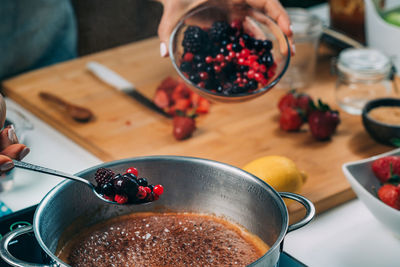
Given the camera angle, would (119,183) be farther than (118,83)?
No

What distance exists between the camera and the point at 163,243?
95 cm

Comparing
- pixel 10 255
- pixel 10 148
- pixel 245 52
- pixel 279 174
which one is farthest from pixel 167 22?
pixel 10 255

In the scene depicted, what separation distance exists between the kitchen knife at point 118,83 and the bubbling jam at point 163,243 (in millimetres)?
612

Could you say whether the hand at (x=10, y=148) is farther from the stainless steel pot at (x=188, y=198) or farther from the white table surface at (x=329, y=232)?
the white table surface at (x=329, y=232)

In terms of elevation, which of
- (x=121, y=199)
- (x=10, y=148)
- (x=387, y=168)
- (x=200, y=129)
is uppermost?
(x=10, y=148)

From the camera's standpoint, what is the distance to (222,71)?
1.25m

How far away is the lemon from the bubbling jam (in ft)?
0.52

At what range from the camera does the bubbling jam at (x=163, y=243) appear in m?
0.90

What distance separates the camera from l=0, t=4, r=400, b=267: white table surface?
105 cm

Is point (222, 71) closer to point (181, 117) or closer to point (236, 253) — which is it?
point (181, 117)

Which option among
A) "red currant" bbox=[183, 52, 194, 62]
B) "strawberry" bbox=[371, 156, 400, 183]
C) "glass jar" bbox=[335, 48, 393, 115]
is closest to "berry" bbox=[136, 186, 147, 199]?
"red currant" bbox=[183, 52, 194, 62]

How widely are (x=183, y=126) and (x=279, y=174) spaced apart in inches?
16.0

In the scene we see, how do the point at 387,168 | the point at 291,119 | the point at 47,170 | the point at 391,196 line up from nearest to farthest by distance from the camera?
the point at 47,170, the point at 391,196, the point at 387,168, the point at 291,119

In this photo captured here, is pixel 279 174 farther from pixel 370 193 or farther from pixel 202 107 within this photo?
pixel 202 107
